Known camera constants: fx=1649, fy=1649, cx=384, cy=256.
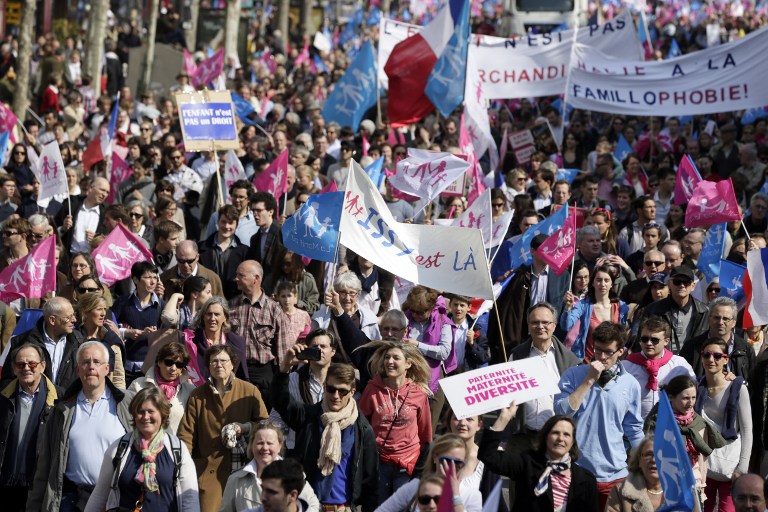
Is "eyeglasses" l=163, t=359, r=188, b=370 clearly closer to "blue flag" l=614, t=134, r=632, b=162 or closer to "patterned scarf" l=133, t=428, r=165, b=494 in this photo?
"patterned scarf" l=133, t=428, r=165, b=494

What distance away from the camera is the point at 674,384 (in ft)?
27.9

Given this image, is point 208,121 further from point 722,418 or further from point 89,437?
point 722,418

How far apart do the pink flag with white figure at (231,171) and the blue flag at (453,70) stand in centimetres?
263

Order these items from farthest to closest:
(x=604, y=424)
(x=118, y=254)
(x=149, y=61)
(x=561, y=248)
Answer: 1. (x=149, y=61)
2. (x=118, y=254)
3. (x=561, y=248)
4. (x=604, y=424)

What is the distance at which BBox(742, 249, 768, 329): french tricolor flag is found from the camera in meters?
10.4

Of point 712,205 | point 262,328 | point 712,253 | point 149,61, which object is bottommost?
point 149,61

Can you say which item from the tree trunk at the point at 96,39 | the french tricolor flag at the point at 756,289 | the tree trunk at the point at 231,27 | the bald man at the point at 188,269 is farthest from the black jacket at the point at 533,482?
the tree trunk at the point at 231,27

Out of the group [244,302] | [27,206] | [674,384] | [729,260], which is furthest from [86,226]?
[674,384]

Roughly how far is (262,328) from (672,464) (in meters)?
3.68

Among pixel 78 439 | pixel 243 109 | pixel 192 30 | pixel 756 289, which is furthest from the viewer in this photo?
pixel 192 30

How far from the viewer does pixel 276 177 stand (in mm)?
14469

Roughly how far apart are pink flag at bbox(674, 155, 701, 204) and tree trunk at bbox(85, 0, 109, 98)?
16.6m

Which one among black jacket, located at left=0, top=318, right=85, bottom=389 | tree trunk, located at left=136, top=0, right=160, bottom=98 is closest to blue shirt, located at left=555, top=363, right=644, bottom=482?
black jacket, located at left=0, top=318, right=85, bottom=389

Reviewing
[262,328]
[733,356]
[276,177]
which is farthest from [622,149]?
[262,328]
